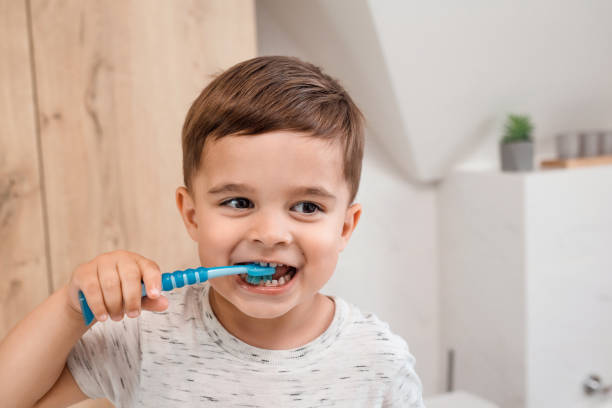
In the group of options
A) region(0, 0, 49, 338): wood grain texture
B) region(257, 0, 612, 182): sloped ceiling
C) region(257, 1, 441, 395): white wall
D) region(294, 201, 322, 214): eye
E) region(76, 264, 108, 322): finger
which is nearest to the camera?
region(76, 264, 108, 322): finger

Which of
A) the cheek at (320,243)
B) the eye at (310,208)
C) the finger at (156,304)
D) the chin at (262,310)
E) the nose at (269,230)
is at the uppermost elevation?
the eye at (310,208)

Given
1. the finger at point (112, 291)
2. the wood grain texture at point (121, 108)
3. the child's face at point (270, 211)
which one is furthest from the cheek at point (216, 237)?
the wood grain texture at point (121, 108)

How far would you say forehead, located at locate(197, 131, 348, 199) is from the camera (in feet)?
2.06

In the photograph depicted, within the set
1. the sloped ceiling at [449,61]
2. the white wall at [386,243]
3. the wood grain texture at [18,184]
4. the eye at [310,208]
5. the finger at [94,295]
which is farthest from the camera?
the white wall at [386,243]

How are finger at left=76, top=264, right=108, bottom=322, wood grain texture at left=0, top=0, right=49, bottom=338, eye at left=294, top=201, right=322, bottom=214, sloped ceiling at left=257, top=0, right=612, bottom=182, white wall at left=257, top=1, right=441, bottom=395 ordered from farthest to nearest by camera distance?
white wall at left=257, top=1, right=441, bottom=395, sloped ceiling at left=257, top=0, right=612, bottom=182, wood grain texture at left=0, top=0, right=49, bottom=338, eye at left=294, top=201, right=322, bottom=214, finger at left=76, top=264, right=108, bottom=322

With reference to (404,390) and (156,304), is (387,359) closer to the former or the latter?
(404,390)

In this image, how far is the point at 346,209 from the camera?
73 cm

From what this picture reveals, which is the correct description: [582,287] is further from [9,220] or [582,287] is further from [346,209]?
[9,220]

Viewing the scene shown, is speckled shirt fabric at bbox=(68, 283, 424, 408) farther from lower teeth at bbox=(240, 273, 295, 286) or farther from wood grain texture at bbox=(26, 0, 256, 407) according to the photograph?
wood grain texture at bbox=(26, 0, 256, 407)

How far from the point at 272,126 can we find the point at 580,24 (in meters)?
1.21

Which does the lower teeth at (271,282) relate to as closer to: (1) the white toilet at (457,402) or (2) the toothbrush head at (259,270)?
(2) the toothbrush head at (259,270)

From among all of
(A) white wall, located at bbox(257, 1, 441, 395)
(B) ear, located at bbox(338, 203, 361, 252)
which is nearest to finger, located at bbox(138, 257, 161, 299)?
(B) ear, located at bbox(338, 203, 361, 252)

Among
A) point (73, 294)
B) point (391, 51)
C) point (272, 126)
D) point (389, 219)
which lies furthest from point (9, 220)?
point (389, 219)

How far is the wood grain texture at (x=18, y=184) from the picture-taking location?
0.96 metres
